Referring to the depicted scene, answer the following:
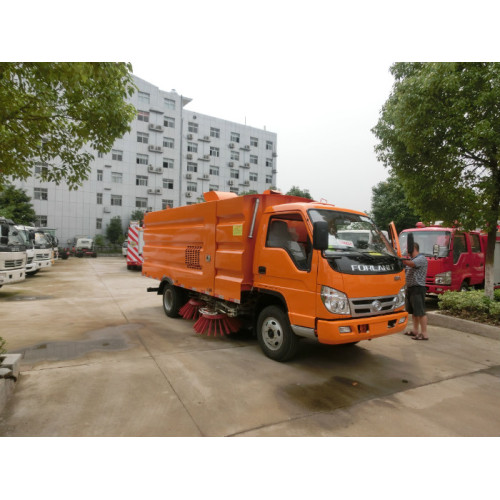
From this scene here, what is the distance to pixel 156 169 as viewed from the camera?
3978 cm

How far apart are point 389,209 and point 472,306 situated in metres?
18.8

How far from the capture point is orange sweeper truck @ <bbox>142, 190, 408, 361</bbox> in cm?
412

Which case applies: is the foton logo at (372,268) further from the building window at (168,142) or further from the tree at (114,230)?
the building window at (168,142)

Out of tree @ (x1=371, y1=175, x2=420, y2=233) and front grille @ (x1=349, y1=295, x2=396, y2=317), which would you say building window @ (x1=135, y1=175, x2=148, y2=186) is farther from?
front grille @ (x1=349, y1=295, x2=396, y2=317)

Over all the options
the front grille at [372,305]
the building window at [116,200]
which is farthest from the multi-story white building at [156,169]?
the front grille at [372,305]

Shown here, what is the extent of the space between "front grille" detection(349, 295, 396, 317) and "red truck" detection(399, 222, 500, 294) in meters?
4.13

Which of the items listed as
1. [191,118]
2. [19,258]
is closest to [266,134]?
[191,118]

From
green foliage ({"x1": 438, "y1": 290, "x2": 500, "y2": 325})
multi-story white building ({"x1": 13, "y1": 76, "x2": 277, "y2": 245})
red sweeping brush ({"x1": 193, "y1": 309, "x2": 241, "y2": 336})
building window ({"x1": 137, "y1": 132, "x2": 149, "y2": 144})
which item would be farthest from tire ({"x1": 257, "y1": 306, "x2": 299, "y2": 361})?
building window ({"x1": 137, "y1": 132, "x2": 149, "y2": 144})

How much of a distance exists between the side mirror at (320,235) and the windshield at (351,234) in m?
0.17

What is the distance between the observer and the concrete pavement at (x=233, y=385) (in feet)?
10.2

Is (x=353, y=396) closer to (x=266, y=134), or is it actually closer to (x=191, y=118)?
(x=191, y=118)

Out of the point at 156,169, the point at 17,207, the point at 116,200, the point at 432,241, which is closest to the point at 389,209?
the point at 432,241

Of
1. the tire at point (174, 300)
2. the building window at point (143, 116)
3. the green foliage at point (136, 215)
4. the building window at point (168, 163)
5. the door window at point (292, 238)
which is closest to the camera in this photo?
the door window at point (292, 238)

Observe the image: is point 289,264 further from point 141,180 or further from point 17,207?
point 141,180
